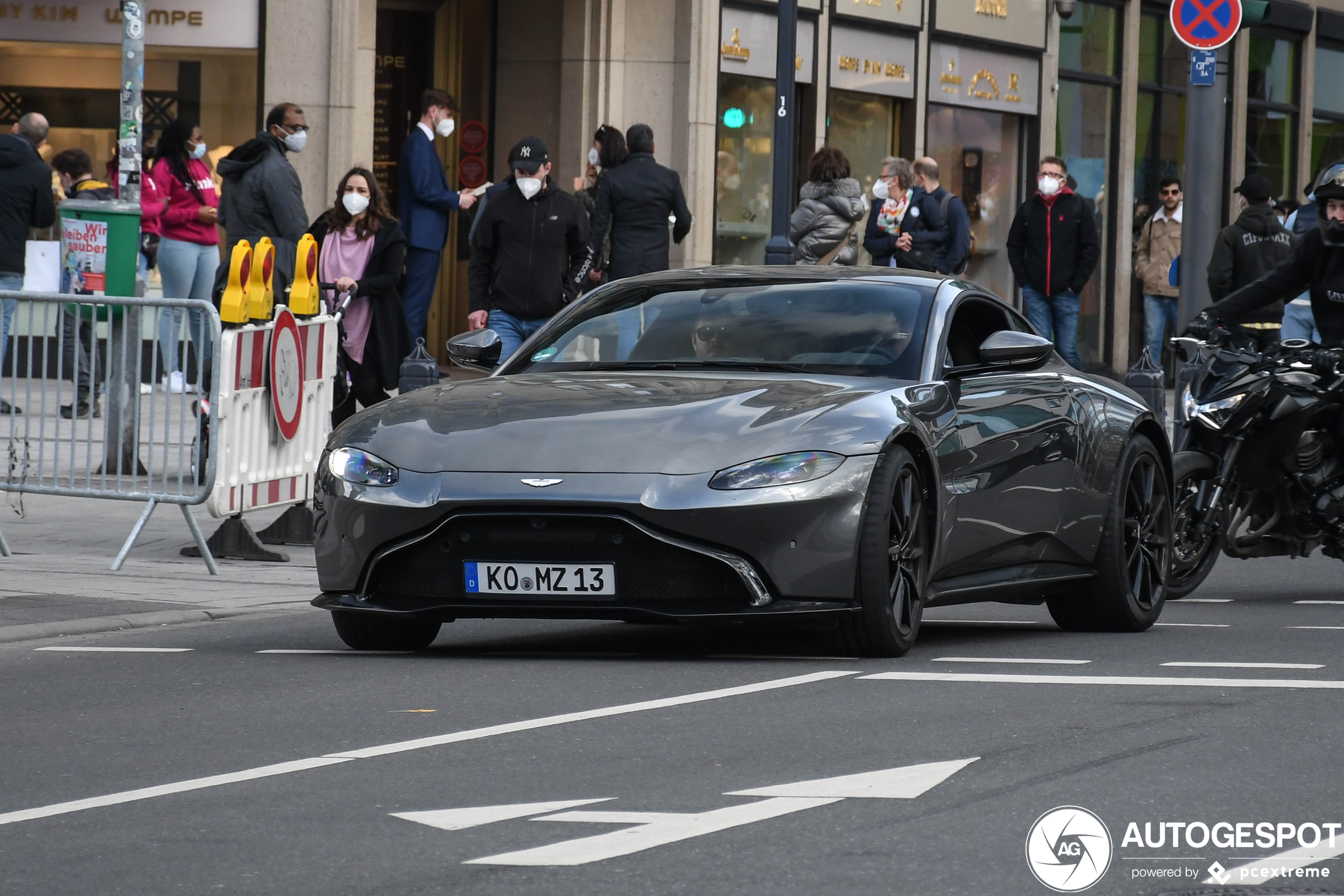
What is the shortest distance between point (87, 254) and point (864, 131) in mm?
13613

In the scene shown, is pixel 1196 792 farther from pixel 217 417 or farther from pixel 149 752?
pixel 217 417

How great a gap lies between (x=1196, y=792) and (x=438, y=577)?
3.09 m

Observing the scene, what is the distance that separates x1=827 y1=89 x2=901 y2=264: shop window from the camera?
26.0m

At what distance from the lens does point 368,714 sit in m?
7.04

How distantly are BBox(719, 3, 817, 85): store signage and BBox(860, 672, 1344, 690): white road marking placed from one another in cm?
1670

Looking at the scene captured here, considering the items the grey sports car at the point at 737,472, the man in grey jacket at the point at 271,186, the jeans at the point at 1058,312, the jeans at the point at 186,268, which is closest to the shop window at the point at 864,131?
the jeans at the point at 1058,312

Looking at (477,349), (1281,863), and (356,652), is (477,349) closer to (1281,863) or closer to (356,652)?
(356,652)

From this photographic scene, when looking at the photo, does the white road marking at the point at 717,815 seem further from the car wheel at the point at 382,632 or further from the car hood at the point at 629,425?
the car wheel at the point at 382,632

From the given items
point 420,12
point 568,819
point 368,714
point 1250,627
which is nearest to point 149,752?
point 368,714

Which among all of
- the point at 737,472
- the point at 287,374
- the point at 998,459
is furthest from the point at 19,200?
the point at 737,472

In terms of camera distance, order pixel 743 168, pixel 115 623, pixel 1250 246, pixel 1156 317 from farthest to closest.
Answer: pixel 743 168 → pixel 1156 317 → pixel 1250 246 → pixel 115 623

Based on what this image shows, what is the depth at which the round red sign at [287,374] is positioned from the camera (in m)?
11.7

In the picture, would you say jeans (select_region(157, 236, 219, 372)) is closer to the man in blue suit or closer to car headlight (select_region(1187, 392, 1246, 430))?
the man in blue suit

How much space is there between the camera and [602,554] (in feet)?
25.8
